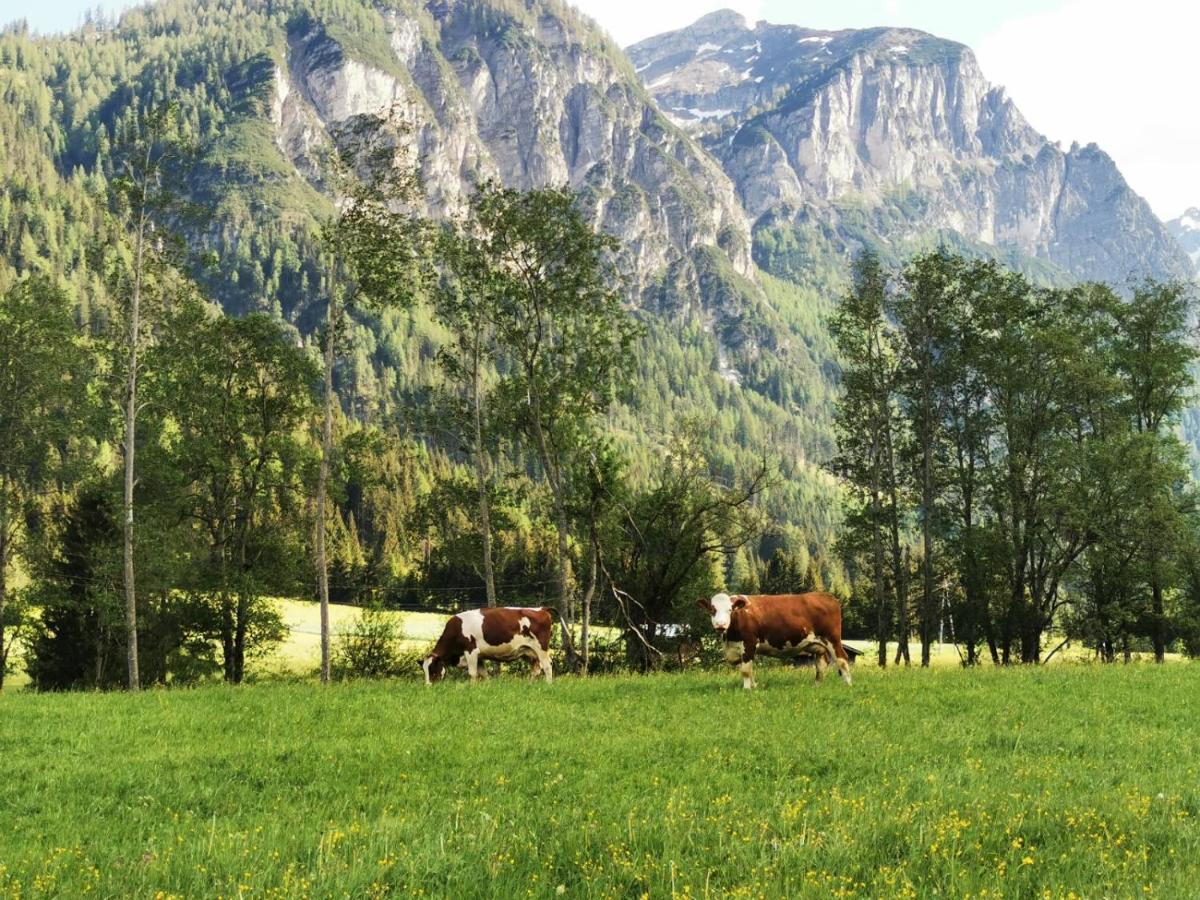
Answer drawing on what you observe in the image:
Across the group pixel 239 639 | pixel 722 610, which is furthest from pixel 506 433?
pixel 722 610

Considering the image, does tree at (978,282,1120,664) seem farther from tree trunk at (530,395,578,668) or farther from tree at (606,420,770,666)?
tree trunk at (530,395,578,668)

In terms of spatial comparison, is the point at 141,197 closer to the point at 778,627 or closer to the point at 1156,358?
the point at 778,627

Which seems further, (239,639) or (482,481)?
(239,639)

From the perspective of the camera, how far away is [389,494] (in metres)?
149

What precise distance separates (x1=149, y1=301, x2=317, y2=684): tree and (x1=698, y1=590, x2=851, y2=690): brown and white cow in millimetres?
30186

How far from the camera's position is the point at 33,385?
1532 inches

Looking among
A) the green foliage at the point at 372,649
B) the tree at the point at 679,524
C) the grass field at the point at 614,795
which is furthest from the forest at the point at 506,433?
the grass field at the point at 614,795

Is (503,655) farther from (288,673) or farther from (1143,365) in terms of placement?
(1143,365)

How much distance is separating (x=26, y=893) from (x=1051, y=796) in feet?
33.8

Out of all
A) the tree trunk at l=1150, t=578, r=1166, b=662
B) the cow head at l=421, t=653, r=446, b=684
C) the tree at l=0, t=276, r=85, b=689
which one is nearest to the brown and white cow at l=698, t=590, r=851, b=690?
the cow head at l=421, t=653, r=446, b=684

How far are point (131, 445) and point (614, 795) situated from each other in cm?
3019

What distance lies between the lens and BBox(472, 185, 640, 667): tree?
38375 mm

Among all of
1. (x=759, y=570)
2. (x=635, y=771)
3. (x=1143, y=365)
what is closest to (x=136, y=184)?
(x=635, y=771)

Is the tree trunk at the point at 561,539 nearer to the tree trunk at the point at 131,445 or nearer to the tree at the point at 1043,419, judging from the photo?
the tree trunk at the point at 131,445
